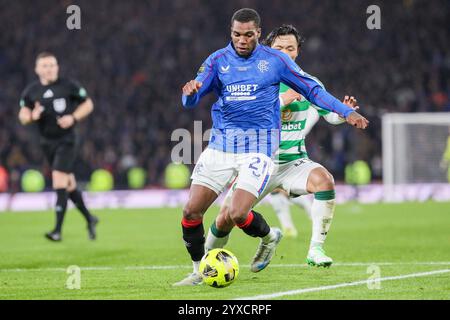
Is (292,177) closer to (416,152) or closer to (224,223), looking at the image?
(224,223)

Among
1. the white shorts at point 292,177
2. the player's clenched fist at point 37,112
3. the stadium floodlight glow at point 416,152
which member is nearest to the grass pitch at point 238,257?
the white shorts at point 292,177

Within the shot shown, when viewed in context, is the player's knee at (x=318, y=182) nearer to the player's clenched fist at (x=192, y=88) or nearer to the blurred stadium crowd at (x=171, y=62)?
the player's clenched fist at (x=192, y=88)

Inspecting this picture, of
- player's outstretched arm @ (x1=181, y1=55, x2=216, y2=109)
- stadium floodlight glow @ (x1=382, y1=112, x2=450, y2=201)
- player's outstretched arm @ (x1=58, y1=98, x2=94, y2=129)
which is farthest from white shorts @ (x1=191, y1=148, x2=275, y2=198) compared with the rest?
stadium floodlight glow @ (x1=382, y1=112, x2=450, y2=201)

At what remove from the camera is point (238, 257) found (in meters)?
10.9

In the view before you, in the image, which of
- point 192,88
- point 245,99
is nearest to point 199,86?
point 192,88

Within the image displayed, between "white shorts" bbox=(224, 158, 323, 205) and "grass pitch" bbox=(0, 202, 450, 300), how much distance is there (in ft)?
2.50

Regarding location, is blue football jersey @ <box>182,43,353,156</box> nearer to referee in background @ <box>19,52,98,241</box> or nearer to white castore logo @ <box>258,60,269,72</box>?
white castore logo @ <box>258,60,269,72</box>

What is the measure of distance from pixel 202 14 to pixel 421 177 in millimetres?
10270

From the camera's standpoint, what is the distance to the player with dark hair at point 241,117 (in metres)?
7.95

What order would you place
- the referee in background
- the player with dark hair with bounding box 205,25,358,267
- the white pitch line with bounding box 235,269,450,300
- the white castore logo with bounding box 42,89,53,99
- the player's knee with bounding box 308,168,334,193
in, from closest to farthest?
the white pitch line with bounding box 235,269,450,300
the player with dark hair with bounding box 205,25,358,267
the player's knee with bounding box 308,168,334,193
the referee in background
the white castore logo with bounding box 42,89,53,99

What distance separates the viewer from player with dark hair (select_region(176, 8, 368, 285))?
26.1 feet

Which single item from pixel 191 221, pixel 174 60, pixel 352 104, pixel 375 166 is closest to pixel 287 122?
pixel 352 104

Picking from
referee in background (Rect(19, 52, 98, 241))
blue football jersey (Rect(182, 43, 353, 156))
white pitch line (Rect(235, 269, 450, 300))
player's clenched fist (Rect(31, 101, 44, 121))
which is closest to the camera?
white pitch line (Rect(235, 269, 450, 300))

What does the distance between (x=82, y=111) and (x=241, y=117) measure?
5.41m
